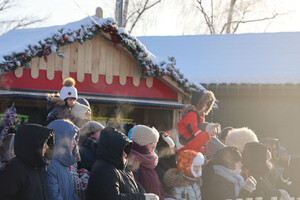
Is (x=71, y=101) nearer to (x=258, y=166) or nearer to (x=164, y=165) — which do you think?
(x=164, y=165)

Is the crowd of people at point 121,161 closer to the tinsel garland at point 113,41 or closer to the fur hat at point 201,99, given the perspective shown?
the fur hat at point 201,99

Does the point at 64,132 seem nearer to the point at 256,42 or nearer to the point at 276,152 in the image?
the point at 276,152

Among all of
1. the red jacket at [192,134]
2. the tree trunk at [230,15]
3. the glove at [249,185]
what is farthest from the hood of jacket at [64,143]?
the tree trunk at [230,15]

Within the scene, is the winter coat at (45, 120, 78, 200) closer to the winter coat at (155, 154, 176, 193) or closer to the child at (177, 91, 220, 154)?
the winter coat at (155, 154, 176, 193)

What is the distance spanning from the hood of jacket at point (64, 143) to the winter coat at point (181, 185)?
1.43 m

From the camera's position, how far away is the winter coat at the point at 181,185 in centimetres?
587

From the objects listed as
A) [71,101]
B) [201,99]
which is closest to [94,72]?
[201,99]

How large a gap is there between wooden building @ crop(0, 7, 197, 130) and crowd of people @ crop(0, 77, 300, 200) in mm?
2368

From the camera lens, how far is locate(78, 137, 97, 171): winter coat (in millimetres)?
5305

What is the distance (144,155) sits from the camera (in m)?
5.40

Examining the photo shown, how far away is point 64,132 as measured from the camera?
4.77m

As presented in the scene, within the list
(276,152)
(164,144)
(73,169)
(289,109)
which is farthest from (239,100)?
(73,169)

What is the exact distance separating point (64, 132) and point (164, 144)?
193 cm

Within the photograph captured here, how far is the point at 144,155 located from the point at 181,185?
761mm
